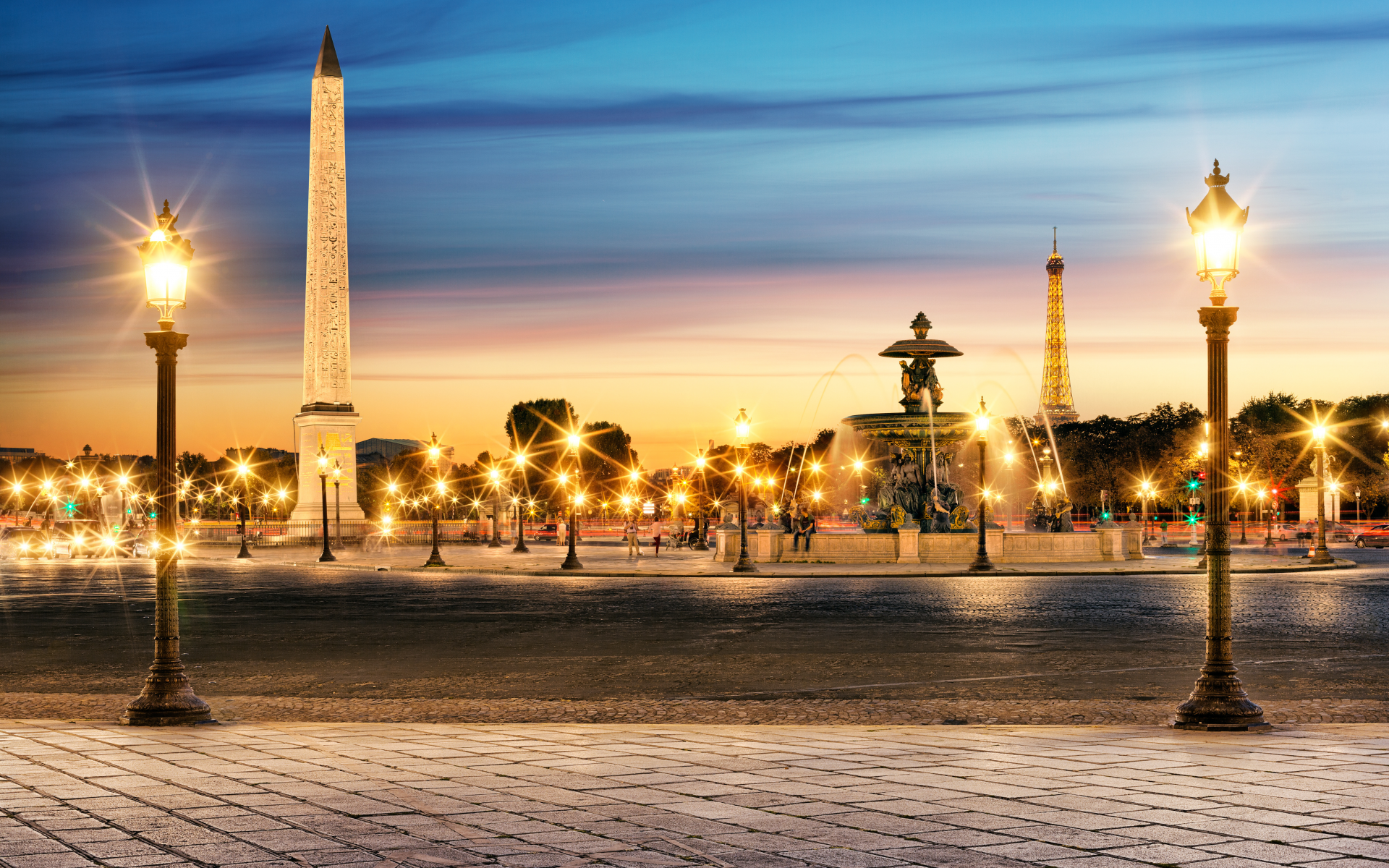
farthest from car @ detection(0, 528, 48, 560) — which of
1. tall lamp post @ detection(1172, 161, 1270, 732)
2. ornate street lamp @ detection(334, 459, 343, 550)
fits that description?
tall lamp post @ detection(1172, 161, 1270, 732)

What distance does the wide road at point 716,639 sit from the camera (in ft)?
44.0

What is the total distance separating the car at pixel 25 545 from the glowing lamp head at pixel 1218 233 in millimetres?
55637

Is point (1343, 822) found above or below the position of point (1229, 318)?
below

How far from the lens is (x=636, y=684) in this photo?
44.0 ft

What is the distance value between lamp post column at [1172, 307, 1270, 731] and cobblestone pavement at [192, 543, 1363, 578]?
2233 cm

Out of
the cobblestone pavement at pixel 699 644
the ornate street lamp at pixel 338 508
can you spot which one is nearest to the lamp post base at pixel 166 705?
the cobblestone pavement at pixel 699 644

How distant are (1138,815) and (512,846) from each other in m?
3.10

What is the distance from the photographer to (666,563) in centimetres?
4156

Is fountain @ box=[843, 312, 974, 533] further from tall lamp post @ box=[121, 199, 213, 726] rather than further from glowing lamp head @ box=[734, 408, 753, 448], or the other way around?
tall lamp post @ box=[121, 199, 213, 726]

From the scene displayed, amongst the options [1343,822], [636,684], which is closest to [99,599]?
[636,684]

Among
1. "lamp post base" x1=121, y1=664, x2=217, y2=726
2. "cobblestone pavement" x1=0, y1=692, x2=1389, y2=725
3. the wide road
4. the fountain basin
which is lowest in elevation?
the wide road

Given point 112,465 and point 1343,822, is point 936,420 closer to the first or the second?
point 1343,822

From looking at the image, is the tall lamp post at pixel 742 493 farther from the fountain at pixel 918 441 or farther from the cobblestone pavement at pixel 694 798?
the cobblestone pavement at pixel 694 798

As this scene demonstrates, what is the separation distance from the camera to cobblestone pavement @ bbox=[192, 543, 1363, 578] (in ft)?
115
